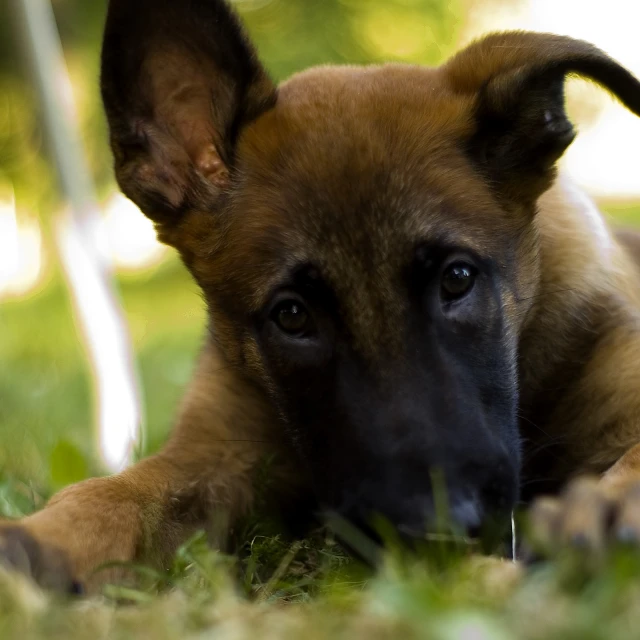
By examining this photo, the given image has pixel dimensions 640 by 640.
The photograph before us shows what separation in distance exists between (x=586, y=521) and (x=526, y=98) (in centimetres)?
153

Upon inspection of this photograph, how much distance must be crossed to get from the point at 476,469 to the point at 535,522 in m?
0.35

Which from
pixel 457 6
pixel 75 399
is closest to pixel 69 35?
pixel 457 6

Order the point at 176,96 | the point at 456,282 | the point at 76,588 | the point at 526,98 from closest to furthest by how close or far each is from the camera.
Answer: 1. the point at 76,588
2. the point at 456,282
3. the point at 526,98
4. the point at 176,96

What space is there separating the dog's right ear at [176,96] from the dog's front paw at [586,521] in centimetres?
160

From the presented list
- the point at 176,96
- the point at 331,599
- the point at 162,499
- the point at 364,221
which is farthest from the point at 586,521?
the point at 176,96

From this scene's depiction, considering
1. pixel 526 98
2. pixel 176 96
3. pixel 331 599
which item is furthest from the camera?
pixel 176 96

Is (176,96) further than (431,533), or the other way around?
(176,96)

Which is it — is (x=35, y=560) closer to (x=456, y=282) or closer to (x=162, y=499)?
(x=162, y=499)

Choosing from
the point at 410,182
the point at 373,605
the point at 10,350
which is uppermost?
the point at 410,182

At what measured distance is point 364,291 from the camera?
2.77 m

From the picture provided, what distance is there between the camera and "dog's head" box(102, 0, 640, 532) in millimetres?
2605

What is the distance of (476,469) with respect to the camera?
8.18 ft

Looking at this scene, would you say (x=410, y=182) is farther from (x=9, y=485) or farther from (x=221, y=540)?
(x=9, y=485)

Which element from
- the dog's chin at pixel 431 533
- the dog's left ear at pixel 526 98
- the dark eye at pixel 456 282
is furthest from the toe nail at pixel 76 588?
the dog's left ear at pixel 526 98
